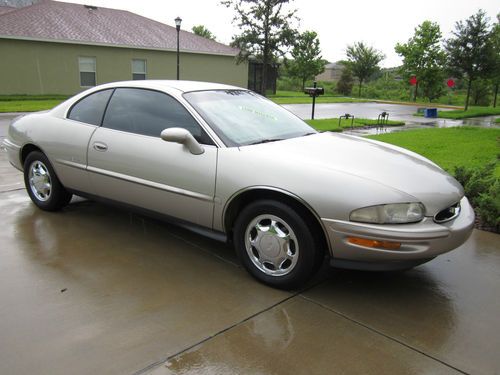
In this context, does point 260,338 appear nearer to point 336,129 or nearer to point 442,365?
point 442,365

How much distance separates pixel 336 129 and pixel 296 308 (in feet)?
36.6

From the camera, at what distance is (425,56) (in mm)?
35938

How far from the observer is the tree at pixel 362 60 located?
4506cm

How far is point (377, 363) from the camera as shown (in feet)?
8.81

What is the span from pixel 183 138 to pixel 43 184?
2262mm

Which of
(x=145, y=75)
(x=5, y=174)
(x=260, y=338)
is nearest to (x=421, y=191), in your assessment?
(x=260, y=338)

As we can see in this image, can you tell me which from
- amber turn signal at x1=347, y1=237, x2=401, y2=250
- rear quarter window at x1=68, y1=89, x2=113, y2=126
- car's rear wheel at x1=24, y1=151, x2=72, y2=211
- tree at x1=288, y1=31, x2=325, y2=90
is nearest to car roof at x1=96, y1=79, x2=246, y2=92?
rear quarter window at x1=68, y1=89, x2=113, y2=126

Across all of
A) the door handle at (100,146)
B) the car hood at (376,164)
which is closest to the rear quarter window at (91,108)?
the door handle at (100,146)

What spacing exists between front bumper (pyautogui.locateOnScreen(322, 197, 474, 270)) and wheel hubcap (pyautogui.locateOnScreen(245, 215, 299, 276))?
12.4 inches

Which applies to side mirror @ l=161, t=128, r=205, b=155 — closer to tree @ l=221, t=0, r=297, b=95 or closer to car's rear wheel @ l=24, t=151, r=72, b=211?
car's rear wheel @ l=24, t=151, r=72, b=211

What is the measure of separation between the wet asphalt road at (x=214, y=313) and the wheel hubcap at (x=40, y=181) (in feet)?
2.28

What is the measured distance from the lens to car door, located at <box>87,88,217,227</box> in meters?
3.75

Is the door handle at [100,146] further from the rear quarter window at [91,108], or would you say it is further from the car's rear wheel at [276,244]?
the car's rear wheel at [276,244]

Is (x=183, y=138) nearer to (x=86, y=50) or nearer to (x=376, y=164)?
(x=376, y=164)
